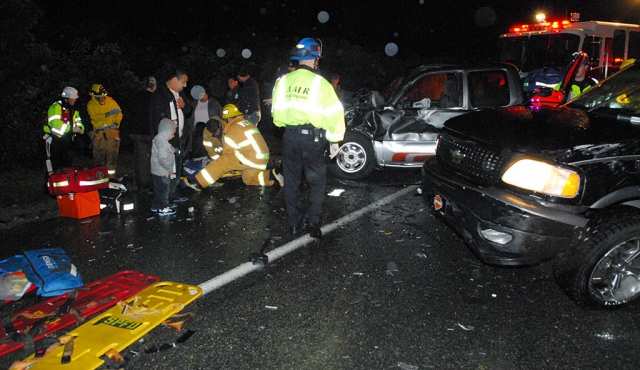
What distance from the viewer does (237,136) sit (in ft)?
24.2

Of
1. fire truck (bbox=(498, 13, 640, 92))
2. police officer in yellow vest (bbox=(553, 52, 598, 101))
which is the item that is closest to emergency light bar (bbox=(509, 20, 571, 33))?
fire truck (bbox=(498, 13, 640, 92))

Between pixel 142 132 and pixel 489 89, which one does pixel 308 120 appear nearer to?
pixel 142 132

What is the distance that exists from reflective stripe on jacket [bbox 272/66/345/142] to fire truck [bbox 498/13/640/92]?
7065mm

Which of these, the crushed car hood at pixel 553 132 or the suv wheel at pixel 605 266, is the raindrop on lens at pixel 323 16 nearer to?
the crushed car hood at pixel 553 132

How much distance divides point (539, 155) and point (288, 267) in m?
2.34

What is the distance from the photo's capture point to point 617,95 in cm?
457

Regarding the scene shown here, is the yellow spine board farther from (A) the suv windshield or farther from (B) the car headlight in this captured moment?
(A) the suv windshield

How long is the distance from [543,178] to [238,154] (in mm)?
4755

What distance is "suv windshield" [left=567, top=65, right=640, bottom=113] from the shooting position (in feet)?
14.4

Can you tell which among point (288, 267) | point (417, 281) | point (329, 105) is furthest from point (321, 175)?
point (417, 281)

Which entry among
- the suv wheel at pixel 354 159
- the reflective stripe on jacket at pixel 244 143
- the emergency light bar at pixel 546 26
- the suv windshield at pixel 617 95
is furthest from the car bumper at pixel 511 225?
the emergency light bar at pixel 546 26

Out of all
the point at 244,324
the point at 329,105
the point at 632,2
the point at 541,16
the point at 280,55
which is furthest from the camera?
the point at 632,2

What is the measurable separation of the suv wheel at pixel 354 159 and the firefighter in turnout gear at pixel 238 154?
97cm

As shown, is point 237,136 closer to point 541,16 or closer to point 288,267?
point 288,267
